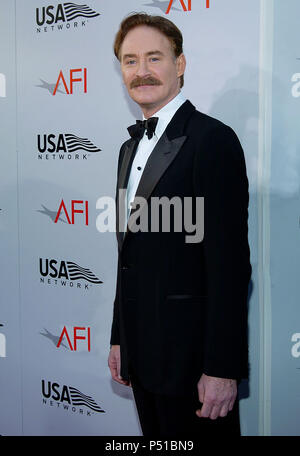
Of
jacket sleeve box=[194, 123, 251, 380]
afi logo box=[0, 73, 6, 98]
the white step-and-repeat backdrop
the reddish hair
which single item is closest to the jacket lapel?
jacket sleeve box=[194, 123, 251, 380]

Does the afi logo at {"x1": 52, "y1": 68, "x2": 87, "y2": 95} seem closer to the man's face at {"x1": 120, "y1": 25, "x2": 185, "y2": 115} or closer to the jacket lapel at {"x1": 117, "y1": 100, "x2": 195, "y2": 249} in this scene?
the man's face at {"x1": 120, "y1": 25, "x2": 185, "y2": 115}

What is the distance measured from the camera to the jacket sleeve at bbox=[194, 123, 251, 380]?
4.61 feet

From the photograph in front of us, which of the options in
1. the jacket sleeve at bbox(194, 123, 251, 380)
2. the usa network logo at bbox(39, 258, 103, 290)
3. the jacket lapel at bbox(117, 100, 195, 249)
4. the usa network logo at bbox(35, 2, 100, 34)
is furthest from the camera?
the usa network logo at bbox(39, 258, 103, 290)

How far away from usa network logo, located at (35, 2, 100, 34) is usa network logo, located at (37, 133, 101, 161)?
530 mm

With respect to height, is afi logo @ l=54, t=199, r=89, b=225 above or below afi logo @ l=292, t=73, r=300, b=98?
below

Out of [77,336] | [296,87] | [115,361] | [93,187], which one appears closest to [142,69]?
[296,87]

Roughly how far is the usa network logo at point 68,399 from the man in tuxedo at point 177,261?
885 millimetres

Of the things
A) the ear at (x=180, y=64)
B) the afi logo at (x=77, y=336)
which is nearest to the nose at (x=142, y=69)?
the ear at (x=180, y=64)

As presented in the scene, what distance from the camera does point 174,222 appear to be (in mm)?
1452

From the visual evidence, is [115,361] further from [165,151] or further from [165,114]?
[165,114]

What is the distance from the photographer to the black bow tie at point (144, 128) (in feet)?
5.31

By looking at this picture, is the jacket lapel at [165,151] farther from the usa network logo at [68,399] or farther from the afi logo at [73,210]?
the usa network logo at [68,399]
